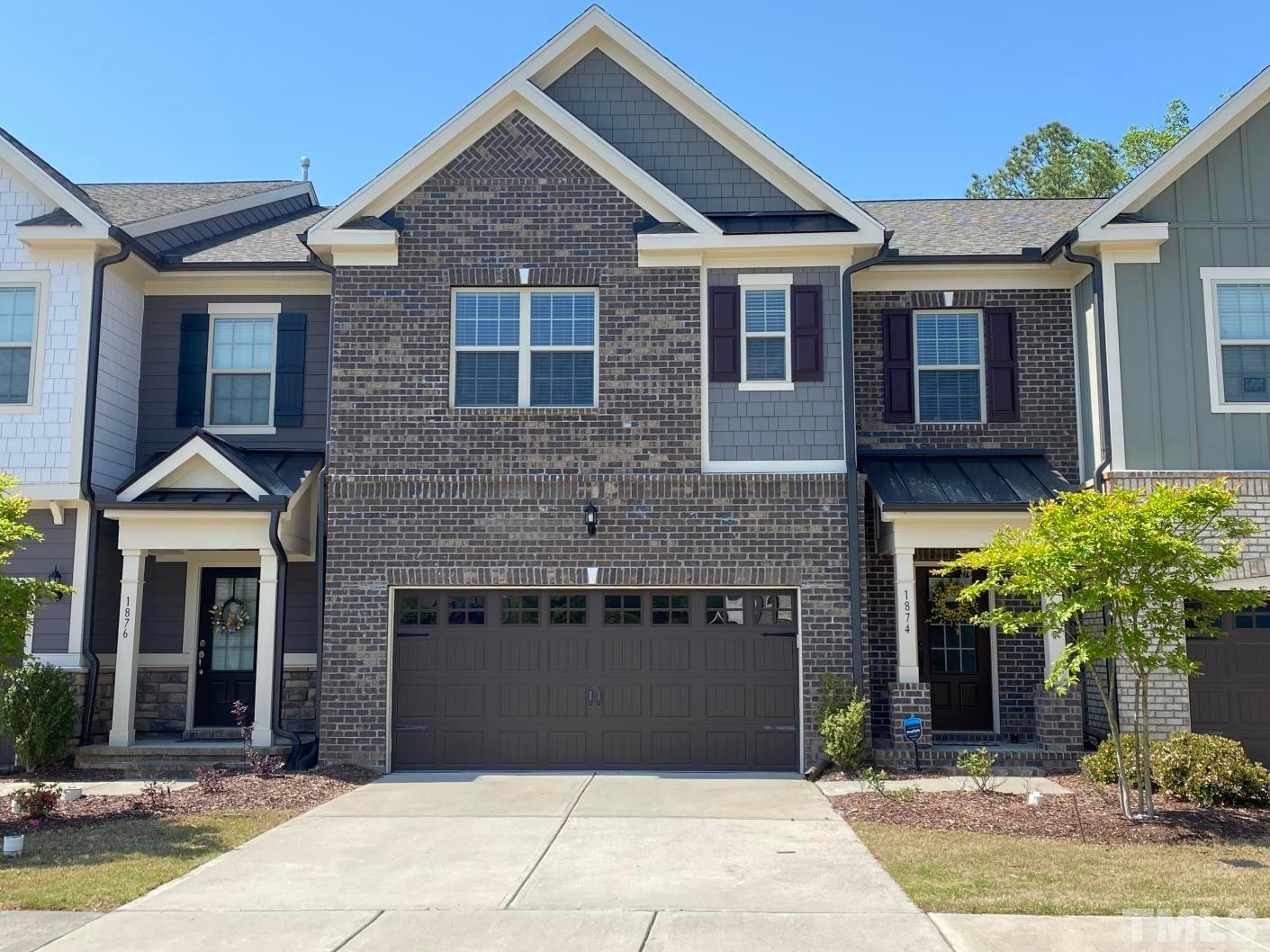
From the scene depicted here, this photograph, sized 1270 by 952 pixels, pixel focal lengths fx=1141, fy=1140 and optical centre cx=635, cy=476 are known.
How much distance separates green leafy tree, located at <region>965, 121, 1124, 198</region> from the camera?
36188 mm

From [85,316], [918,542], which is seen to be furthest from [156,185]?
[918,542]

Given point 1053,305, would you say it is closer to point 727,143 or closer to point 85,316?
point 727,143

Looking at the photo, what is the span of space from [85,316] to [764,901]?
1108 centimetres

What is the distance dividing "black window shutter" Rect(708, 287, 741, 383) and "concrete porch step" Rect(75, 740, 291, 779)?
692cm

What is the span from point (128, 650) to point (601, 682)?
5.72 meters

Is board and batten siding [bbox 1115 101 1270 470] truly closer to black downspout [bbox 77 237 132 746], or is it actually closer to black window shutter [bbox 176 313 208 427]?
black window shutter [bbox 176 313 208 427]

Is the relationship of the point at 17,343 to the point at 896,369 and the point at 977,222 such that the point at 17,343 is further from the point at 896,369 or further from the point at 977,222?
the point at 977,222

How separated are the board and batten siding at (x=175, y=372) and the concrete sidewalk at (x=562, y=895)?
5752 millimetres

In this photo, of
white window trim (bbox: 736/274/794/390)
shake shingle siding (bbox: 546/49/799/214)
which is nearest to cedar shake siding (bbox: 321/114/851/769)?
white window trim (bbox: 736/274/794/390)

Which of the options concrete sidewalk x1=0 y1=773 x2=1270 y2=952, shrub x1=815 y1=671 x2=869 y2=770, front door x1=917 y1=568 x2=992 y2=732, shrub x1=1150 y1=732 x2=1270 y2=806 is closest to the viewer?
concrete sidewalk x1=0 y1=773 x2=1270 y2=952

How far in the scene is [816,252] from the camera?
1409cm

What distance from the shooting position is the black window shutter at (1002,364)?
14.8 m

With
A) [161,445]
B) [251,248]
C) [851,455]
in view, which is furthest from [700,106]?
[161,445]

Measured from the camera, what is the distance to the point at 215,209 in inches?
669
